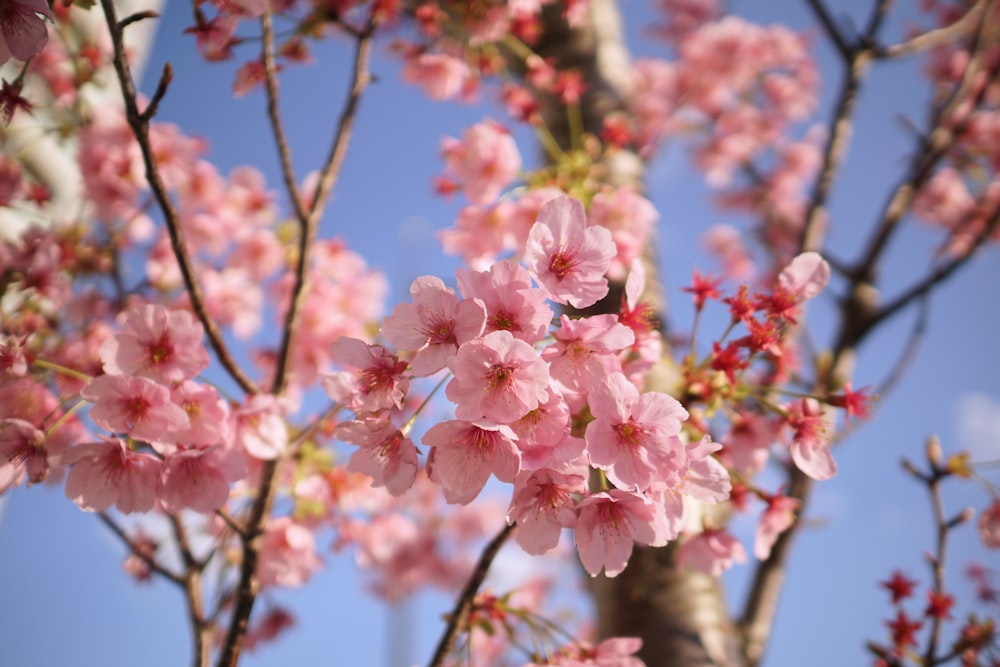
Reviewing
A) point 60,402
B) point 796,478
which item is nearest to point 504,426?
point 60,402

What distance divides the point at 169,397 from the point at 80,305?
50.4 inches

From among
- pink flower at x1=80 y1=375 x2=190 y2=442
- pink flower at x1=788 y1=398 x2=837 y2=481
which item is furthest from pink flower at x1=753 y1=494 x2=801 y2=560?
pink flower at x1=80 y1=375 x2=190 y2=442

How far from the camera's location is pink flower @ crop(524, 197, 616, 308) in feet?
2.98

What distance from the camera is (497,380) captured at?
81 cm

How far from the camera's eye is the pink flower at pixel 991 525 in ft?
4.97

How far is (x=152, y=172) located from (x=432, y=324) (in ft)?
2.01

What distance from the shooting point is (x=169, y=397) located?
981 millimetres

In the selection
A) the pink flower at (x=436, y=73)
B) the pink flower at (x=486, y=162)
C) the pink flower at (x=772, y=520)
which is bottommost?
the pink flower at (x=772, y=520)

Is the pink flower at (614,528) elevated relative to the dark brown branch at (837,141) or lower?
lower

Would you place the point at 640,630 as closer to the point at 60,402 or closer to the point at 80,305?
the point at 60,402

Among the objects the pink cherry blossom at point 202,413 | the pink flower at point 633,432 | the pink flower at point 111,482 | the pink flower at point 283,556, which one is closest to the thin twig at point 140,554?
the pink flower at point 283,556

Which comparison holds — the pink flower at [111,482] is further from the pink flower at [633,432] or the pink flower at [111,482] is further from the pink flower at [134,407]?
the pink flower at [633,432]

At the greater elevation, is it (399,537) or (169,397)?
(399,537)

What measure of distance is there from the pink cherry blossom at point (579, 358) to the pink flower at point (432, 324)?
0.42 feet
